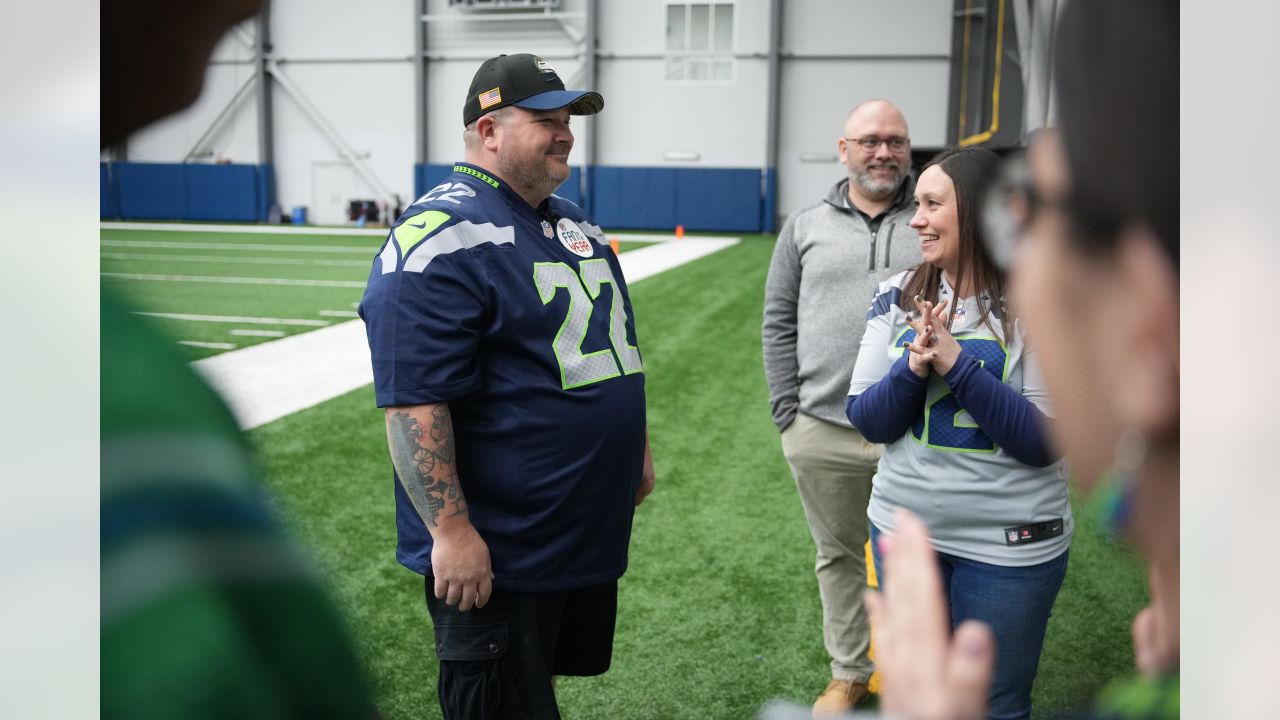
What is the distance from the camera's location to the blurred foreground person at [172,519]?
0.48 m

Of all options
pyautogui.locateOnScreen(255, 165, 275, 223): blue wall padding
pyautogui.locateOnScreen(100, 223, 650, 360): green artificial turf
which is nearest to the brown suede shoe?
pyautogui.locateOnScreen(100, 223, 650, 360): green artificial turf

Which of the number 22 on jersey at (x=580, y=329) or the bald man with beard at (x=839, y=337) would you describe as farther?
the bald man with beard at (x=839, y=337)

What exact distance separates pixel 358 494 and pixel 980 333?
360 cm

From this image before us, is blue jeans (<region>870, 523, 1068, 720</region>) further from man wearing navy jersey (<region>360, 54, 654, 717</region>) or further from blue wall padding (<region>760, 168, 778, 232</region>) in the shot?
blue wall padding (<region>760, 168, 778, 232</region>)

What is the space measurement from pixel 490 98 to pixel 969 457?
116 cm

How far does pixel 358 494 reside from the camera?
15.5 feet

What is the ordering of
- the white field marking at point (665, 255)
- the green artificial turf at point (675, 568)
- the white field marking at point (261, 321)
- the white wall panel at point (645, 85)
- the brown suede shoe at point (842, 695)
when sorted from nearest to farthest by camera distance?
the brown suede shoe at point (842, 695)
the green artificial turf at point (675, 568)
the white field marking at point (261, 321)
the white field marking at point (665, 255)
the white wall panel at point (645, 85)

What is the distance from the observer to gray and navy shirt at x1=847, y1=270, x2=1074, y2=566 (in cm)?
153

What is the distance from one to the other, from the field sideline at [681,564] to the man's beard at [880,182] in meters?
1.10

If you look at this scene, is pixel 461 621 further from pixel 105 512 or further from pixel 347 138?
pixel 347 138

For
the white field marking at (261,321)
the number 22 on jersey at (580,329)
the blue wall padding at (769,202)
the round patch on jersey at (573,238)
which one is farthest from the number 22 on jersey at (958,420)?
the blue wall padding at (769,202)

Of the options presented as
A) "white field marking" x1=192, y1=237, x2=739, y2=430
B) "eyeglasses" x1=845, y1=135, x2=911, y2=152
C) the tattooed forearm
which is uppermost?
"eyeglasses" x1=845, y1=135, x2=911, y2=152

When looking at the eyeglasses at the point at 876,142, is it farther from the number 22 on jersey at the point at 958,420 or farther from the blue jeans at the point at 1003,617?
the blue jeans at the point at 1003,617

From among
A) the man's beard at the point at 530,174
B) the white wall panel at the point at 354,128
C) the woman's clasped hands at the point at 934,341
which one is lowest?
the woman's clasped hands at the point at 934,341
